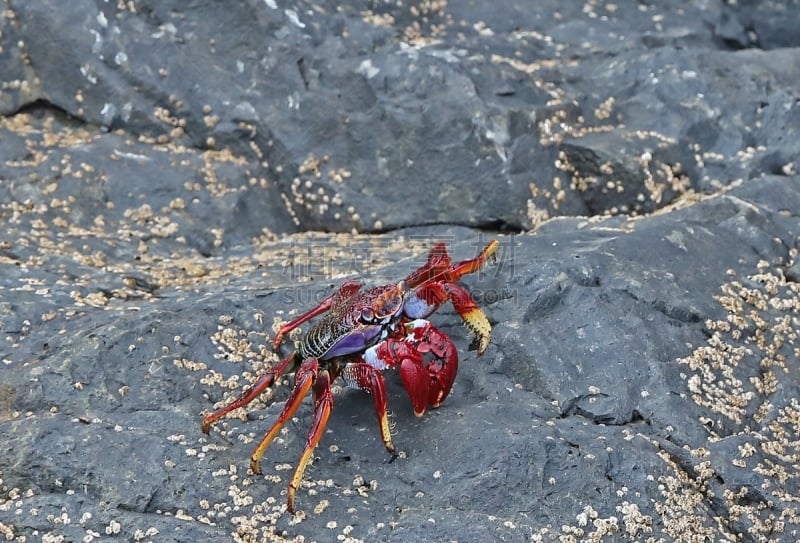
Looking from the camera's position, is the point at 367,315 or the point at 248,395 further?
the point at 367,315

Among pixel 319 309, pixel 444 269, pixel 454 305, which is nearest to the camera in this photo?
pixel 454 305

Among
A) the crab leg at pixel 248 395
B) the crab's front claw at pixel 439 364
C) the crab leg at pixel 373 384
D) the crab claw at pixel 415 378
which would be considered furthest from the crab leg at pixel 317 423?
the crab's front claw at pixel 439 364

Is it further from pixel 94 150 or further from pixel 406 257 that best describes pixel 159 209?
pixel 406 257

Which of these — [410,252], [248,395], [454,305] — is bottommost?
[410,252]

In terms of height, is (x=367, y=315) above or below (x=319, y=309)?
above

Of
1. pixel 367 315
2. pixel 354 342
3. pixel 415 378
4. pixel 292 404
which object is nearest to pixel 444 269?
pixel 367 315

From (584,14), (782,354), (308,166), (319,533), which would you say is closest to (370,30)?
(308,166)

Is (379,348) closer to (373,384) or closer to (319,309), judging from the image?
(373,384)
